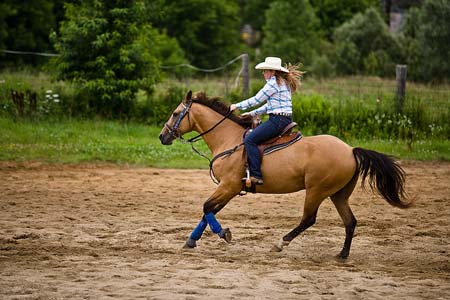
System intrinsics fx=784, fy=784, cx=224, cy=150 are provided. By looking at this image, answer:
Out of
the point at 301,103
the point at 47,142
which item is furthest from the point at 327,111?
the point at 47,142

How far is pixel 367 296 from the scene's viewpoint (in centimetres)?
796

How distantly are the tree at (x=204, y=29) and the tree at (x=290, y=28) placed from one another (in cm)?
254

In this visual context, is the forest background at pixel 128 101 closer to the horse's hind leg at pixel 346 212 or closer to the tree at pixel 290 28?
the horse's hind leg at pixel 346 212

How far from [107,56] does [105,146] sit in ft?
10.7

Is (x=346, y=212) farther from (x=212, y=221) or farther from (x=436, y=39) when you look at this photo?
(x=436, y=39)

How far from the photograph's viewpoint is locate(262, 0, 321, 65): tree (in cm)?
4500

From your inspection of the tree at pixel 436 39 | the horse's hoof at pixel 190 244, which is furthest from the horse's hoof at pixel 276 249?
the tree at pixel 436 39

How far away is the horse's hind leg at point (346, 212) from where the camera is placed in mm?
9977

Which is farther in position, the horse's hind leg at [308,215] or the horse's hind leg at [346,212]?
the horse's hind leg at [308,215]

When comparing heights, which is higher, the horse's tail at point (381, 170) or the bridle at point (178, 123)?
the bridle at point (178, 123)

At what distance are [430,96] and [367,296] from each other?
1325 centimetres

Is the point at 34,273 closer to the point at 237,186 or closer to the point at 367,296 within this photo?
the point at 237,186

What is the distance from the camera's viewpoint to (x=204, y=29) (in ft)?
158

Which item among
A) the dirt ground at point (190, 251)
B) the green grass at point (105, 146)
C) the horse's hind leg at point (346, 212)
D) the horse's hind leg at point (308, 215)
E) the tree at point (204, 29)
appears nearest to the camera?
the dirt ground at point (190, 251)
